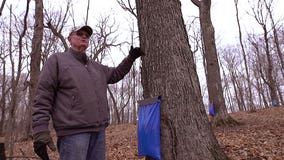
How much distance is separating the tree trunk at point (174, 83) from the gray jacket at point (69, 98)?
0.72 m

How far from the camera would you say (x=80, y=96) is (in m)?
2.52

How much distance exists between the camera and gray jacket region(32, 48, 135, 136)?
244 centimetres

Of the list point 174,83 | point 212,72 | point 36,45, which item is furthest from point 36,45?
point 174,83

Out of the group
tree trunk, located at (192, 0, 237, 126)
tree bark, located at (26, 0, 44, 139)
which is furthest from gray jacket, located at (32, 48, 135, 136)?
tree trunk, located at (192, 0, 237, 126)

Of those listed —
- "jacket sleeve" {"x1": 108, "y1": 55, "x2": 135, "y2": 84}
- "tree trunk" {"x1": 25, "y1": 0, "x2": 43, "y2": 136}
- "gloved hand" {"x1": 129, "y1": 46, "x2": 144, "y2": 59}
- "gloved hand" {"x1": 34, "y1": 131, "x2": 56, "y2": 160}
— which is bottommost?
"gloved hand" {"x1": 34, "y1": 131, "x2": 56, "y2": 160}

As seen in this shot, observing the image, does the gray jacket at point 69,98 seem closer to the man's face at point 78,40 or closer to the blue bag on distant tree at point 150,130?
the man's face at point 78,40

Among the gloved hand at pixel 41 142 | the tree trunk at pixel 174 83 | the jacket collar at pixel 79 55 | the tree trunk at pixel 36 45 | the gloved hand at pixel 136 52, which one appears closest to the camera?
the gloved hand at pixel 41 142

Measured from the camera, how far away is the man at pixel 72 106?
2.43 metres

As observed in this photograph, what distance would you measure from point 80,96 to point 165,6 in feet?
5.27

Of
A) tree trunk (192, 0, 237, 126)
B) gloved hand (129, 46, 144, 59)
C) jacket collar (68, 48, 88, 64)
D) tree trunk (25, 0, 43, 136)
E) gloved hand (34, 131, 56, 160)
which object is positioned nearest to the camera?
gloved hand (34, 131, 56, 160)

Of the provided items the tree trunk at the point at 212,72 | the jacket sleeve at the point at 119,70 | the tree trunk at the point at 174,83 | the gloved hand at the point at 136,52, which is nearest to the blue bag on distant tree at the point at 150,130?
the tree trunk at the point at 174,83

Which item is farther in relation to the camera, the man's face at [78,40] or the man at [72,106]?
the man's face at [78,40]

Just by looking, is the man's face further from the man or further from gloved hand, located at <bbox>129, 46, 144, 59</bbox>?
gloved hand, located at <bbox>129, 46, 144, 59</bbox>

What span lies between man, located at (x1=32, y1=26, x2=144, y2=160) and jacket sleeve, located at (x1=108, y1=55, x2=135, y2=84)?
0.45 metres
